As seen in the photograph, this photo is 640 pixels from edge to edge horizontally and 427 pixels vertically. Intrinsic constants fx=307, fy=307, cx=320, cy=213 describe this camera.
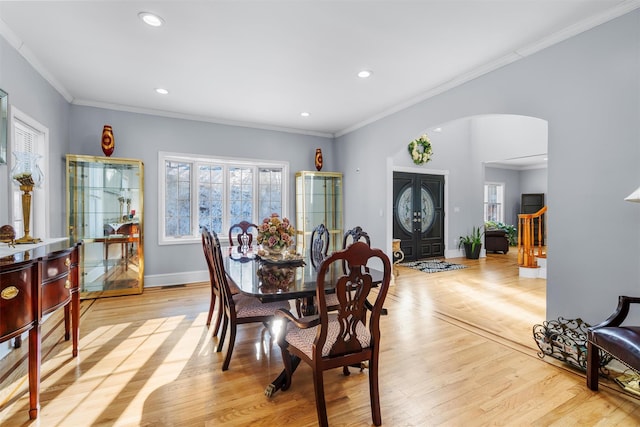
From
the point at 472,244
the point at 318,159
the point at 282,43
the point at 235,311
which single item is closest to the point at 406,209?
the point at 472,244

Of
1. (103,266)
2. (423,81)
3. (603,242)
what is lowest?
(103,266)

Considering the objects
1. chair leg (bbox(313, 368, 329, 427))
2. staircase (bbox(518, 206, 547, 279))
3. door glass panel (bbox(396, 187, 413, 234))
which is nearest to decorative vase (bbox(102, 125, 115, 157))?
chair leg (bbox(313, 368, 329, 427))

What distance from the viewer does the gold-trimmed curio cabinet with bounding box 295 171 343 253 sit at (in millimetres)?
5578

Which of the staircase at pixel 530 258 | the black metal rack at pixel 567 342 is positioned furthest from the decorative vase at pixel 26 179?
the staircase at pixel 530 258

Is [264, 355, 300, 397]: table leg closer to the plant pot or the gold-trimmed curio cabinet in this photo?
the gold-trimmed curio cabinet

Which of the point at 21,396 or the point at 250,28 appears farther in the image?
the point at 250,28

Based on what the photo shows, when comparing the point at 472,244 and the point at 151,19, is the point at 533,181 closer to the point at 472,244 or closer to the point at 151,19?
the point at 472,244

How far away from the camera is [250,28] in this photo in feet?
8.27

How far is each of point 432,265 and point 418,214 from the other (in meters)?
1.31

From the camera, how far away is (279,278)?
2.26 metres

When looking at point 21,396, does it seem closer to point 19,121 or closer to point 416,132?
point 19,121

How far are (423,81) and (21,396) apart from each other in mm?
4405

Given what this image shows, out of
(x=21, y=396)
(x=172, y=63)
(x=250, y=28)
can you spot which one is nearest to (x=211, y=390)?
(x=21, y=396)

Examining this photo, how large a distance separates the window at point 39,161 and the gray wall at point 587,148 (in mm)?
4549
